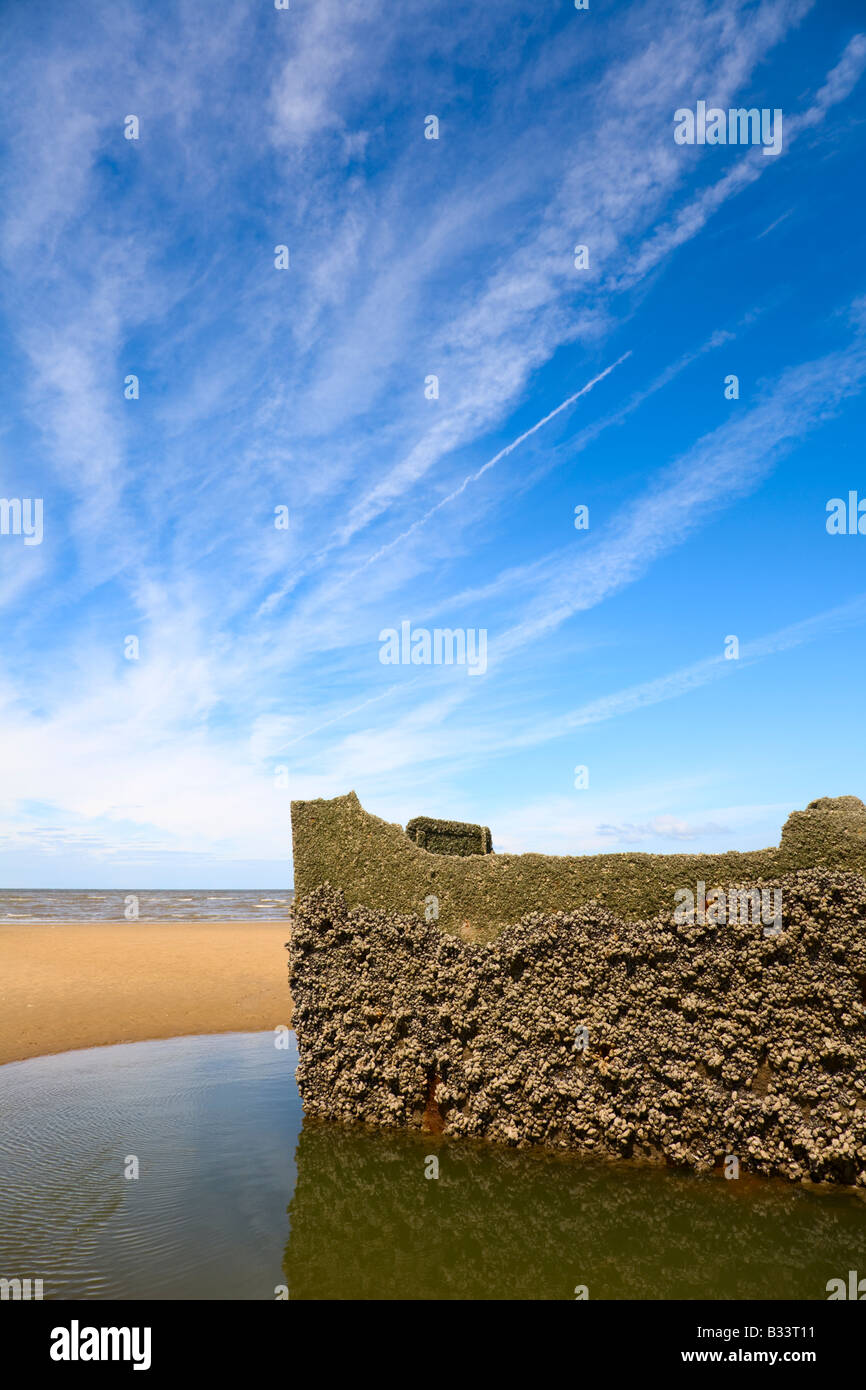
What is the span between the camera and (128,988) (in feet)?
78.4

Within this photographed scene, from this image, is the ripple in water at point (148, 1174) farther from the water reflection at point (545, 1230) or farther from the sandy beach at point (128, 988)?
the sandy beach at point (128, 988)

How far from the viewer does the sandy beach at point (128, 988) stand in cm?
1969

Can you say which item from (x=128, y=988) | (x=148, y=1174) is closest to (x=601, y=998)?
(x=148, y=1174)

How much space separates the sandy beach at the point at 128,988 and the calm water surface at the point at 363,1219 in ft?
21.7

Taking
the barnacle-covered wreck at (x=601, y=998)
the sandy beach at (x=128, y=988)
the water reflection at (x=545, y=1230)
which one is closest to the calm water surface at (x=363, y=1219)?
the water reflection at (x=545, y=1230)

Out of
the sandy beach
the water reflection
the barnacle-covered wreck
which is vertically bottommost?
the sandy beach

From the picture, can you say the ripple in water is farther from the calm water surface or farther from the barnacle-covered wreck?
the barnacle-covered wreck

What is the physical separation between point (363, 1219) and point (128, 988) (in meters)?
17.6

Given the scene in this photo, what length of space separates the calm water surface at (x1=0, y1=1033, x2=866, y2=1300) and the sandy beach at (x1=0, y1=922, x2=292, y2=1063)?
21.7 ft

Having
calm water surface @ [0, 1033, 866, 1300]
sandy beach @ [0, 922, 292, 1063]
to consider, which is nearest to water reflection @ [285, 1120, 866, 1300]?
calm water surface @ [0, 1033, 866, 1300]

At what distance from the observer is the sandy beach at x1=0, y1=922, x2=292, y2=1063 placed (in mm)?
19688
